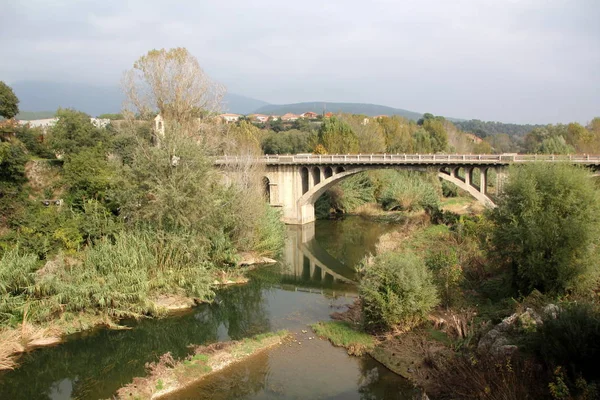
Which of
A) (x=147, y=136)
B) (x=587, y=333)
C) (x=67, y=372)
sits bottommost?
(x=67, y=372)

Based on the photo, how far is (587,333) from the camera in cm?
939

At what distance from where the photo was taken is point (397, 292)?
591 inches

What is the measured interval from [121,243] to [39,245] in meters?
3.32

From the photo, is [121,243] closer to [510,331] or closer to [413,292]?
[413,292]

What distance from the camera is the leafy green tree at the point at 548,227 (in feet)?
51.1

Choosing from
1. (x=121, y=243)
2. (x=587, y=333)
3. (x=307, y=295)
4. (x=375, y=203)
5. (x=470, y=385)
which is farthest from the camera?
(x=375, y=203)

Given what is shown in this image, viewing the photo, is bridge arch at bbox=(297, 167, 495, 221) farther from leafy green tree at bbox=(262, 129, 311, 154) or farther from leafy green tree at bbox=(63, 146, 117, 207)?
leafy green tree at bbox=(262, 129, 311, 154)

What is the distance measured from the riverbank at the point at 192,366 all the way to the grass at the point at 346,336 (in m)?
1.31

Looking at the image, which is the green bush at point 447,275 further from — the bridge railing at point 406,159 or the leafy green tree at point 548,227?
the bridge railing at point 406,159

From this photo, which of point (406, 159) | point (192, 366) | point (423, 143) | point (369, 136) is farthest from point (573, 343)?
point (423, 143)

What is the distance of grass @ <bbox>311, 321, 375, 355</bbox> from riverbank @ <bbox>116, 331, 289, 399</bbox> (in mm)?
1309

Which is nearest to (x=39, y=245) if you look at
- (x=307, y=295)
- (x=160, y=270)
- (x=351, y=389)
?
(x=160, y=270)

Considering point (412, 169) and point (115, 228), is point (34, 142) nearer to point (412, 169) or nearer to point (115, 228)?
point (115, 228)

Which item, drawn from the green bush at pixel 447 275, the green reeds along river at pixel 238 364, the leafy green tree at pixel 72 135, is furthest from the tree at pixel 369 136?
the green bush at pixel 447 275
